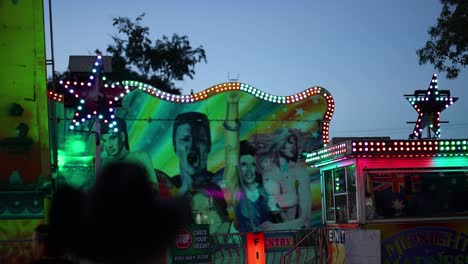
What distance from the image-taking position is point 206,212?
66.8 feet

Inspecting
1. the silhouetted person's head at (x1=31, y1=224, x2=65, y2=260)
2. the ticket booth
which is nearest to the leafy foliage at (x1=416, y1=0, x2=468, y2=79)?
the ticket booth

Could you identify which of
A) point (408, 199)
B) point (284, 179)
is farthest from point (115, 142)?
point (408, 199)

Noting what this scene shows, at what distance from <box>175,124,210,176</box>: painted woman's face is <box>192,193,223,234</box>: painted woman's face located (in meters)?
0.78

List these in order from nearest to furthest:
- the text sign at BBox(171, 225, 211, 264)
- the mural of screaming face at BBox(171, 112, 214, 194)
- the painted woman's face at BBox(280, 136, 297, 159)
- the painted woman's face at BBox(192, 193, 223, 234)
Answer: the text sign at BBox(171, 225, 211, 264) < the painted woman's face at BBox(192, 193, 223, 234) < the mural of screaming face at BBox(171, 112, 214, 194) < the painted woman's face at BBox(280, 136, 297, 159)

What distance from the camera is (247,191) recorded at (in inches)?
818

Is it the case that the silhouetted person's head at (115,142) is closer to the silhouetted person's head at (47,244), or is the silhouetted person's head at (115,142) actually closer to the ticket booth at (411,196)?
the ticket booth at (411,196)

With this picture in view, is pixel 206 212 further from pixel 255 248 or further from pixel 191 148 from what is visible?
pixel 255 248

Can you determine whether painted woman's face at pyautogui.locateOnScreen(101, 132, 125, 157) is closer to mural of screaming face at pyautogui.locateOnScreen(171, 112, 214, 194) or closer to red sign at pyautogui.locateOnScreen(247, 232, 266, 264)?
mural of screaming face at pyautogui.locateOnScreen(171, 112, 214, 194)

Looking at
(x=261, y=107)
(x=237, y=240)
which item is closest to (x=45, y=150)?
(x=237, y=240)

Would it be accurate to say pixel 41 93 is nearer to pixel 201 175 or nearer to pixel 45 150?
pixel 45 150

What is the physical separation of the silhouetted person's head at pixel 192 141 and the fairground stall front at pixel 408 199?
6.99 metres

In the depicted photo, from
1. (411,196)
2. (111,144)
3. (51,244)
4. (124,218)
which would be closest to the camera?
(124,218)

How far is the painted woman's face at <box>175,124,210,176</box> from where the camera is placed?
20625 millimetres

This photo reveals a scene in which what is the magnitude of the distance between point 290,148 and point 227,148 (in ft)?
6.38
